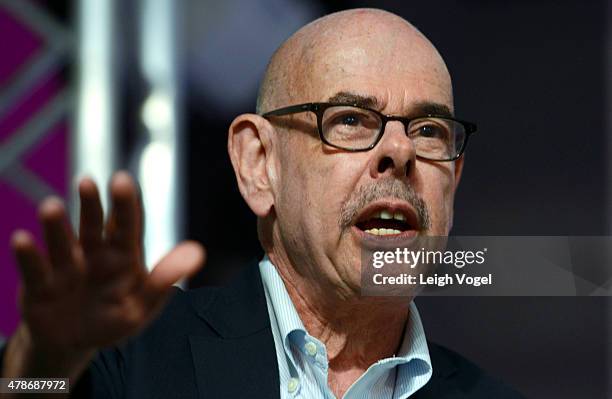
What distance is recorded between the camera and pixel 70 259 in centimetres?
108

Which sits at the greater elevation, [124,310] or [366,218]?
[366,218]

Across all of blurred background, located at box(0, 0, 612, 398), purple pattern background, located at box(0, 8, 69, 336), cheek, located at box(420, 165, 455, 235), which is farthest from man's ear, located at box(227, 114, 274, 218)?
purple pattern background, located at box(0, 8, 69, 336)

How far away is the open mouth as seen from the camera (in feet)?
5.40

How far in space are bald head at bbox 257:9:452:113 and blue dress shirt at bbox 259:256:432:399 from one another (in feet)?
1.35

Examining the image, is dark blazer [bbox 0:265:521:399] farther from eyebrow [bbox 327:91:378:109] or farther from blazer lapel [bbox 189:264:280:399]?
eyebrow [bbox 327:91:378:109]

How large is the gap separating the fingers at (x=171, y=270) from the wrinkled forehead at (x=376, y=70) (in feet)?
2.29

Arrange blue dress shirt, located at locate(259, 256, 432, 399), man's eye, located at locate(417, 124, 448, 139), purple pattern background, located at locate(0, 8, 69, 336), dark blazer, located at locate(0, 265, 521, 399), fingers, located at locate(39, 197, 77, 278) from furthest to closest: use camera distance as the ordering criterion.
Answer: purple pattern background, located at locate(0, 8, 69, 336)
man's eye, located at locate(417, 124, 448, 139)
blue dress shirt, located at locate(259, 256, 432, 399)
dark blazer, located at locate(0, 265, 521, 399)
fingers, located at locate(39, 197, 77, 278)

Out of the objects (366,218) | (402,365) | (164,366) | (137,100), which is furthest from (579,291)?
(137,100)

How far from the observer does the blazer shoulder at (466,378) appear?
6.00 ft

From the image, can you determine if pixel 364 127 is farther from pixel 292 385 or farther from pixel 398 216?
pixel 292 385

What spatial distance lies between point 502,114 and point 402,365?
50.7 inches

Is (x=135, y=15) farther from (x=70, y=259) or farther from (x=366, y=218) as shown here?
(x=70, y=259)

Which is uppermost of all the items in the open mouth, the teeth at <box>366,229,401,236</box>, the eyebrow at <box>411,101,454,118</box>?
the eyebrow at <box>411,101,454,118</box>

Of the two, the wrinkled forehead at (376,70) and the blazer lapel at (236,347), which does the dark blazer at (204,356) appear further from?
the wrinkled forehead at (376,70)
